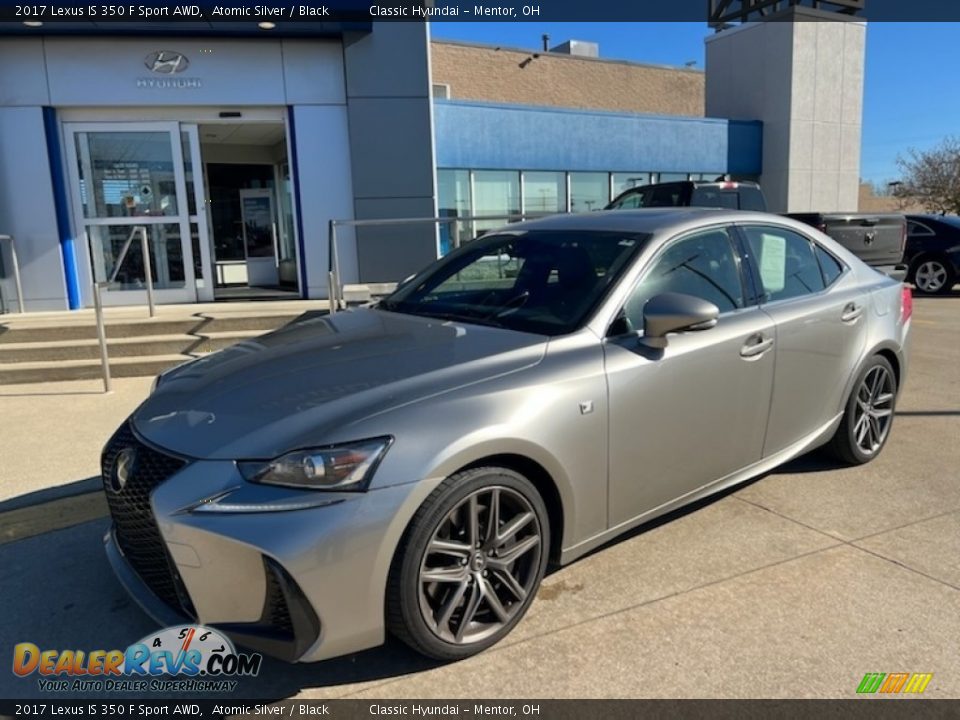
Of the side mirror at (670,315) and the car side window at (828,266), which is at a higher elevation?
the car side window at (828,266)

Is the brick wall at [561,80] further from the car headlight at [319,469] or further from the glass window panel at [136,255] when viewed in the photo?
the car headlight at [319,469]

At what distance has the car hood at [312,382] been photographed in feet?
8.33

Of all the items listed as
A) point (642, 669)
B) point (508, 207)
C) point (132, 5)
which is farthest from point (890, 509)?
point (508, 207)

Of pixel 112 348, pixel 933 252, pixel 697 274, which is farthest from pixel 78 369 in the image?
pixel 933 252

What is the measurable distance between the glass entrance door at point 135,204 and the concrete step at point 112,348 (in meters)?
2.35

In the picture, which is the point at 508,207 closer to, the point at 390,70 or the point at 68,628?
the point at 390,70

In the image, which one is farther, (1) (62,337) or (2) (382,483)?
(1) (62,337)

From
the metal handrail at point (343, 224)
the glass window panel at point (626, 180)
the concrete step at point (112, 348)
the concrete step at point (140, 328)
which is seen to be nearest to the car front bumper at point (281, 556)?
the concrete step at point (112, 348)

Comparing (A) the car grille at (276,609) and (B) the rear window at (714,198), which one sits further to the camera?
(B) the rear window at (714,198)

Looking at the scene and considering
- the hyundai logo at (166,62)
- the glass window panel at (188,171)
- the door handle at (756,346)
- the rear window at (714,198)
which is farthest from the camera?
the rear window at (714,198)

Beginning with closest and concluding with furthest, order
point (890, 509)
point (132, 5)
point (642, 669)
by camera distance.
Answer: point (642, 669) → point (890, 509) → point (132, 5)

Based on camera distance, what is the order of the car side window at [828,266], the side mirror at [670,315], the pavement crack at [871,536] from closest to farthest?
1. the side mirror at [670,315]
2. the pavement crack at [871,536]
3. the car side window at [828,266]

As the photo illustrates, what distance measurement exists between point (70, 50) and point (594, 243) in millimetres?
9143

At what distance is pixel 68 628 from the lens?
9.96ft
